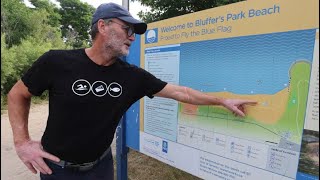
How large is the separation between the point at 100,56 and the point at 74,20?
42796 mm

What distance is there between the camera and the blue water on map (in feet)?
6.93

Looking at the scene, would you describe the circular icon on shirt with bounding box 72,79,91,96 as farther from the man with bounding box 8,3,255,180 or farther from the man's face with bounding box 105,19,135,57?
the man's face with bounding box 105,19,135,57

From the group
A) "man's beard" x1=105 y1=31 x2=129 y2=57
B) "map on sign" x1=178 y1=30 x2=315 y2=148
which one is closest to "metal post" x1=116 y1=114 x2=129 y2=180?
"map on sign" x1=178 y1=30 x2=315 y2=148

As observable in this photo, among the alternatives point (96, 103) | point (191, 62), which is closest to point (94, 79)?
point (96, 103)

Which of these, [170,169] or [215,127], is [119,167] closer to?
[170,169]

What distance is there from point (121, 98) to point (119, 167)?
71.5 inches

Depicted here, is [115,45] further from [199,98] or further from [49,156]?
[49,156]

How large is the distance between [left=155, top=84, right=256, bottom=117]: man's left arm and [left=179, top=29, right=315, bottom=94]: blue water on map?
101mm

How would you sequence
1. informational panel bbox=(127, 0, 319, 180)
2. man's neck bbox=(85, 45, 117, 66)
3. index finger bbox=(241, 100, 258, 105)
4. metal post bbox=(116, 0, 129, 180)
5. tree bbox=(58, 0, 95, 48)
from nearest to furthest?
informational panel bbox=(127, 0, 319, 180), index finger bbox=(241, 100, 258, 105), man's neck bbox=(85, 45, 117, 66), metal post bbox=(116, 0, 129, 180), tree bbox=(58, 0, 95, 48)

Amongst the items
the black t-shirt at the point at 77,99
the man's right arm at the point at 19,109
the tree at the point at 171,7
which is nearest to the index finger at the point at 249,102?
the black t-shirt at the point at 77,99

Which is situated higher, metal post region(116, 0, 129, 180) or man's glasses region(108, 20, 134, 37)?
man's glasses region(108, 20, 134, 37)

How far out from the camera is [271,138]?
2.26 metres

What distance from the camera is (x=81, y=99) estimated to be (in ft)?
7.79

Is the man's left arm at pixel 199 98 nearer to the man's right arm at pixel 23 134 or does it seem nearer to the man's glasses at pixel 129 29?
the man's glasses at pixel 129 29
